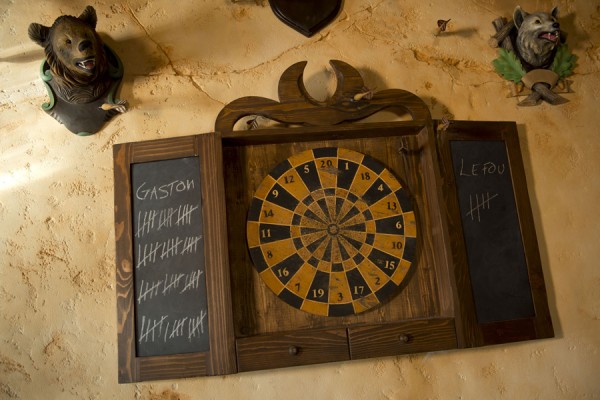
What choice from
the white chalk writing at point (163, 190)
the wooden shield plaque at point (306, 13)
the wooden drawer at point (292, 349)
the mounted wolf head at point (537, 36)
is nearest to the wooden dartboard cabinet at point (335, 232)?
the wooden drawer at point (292, 349)

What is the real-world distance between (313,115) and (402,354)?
1.20 metres


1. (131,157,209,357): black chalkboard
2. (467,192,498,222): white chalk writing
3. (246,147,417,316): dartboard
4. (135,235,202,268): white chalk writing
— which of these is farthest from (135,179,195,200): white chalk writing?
(467,192,498,222): white chalk writing

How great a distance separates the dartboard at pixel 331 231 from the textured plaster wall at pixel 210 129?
0.35 m

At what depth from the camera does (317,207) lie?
8.42 ft

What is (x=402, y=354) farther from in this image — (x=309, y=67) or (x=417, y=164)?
(x=309, y=67)

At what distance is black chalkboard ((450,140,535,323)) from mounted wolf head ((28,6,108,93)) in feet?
5.94

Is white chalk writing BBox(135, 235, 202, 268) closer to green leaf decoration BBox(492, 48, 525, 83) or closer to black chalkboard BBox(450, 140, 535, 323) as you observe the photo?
black chalkboard BBox(450, 140, 535, 323)

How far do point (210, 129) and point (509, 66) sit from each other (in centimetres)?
168

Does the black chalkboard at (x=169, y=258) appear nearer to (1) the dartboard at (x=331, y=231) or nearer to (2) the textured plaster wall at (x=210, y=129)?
(2) the textured plaster wall at (x=210, y=129)

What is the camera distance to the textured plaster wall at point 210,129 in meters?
2.43

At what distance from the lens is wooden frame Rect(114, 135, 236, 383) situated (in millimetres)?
2295

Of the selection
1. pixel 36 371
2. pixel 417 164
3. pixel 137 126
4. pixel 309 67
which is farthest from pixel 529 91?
pixel 36 371

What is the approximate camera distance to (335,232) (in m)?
2.54

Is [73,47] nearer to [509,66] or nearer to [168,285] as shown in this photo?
[168,285]
